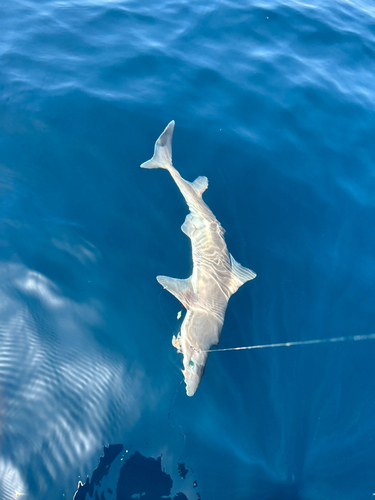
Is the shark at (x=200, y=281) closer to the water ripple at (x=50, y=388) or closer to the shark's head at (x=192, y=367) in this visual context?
the shark's head at (x=192, y=367)

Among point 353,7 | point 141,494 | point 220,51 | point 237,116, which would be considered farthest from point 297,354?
point 353,7

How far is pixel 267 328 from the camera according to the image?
25.2 ft

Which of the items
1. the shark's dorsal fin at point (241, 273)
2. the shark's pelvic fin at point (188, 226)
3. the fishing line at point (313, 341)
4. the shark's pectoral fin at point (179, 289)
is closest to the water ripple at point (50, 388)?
the shark's pectoral fin at point (179, 289)

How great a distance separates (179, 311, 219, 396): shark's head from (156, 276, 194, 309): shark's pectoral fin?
0.96 ft

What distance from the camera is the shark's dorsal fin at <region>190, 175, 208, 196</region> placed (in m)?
9.49

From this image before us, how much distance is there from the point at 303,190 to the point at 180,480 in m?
7.99

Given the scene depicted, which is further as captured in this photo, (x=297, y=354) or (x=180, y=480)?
(x=297, y=354)

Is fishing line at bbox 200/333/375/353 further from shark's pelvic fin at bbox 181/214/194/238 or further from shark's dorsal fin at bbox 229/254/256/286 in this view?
shark's pelvic fin at bbox 181/214/194/238

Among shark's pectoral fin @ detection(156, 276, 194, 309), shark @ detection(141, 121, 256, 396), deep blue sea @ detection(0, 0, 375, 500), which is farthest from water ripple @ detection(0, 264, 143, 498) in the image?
shark's pectoral fin @ detection(156, 276, 194, 309)

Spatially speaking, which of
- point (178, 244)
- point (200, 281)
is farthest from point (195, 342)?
point (178, 244)

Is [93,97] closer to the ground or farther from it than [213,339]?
farther from it

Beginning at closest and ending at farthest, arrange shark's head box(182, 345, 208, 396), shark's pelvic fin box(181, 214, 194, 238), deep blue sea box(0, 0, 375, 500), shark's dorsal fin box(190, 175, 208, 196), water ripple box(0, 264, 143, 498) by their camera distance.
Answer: water ripple box(0, 264, 143, 498), deep blue sea box(0, 0, 375, 500), shark's head box(182, 345, 208, 396), shark's pelvic fin box(181, 214, 194, 238), shark's dorsal fin box(190, 175, 208, 196)

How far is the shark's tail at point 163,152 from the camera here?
960 centimetres

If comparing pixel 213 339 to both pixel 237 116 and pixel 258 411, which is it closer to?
pixel 258 411
